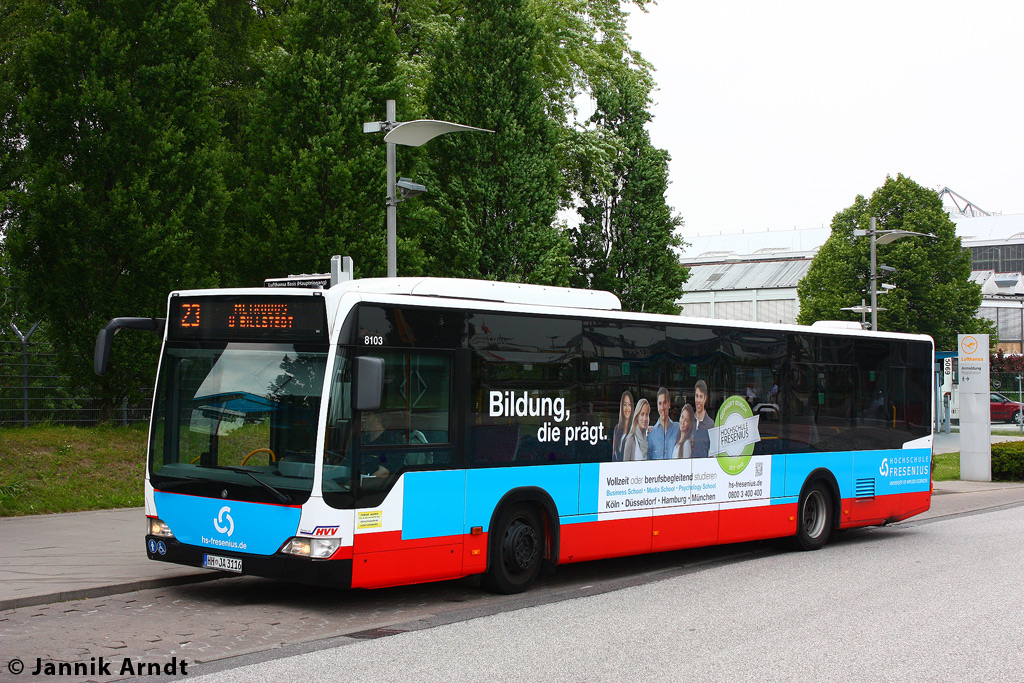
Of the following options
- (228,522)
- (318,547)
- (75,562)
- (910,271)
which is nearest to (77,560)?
(75,562)

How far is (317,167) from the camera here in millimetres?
19891

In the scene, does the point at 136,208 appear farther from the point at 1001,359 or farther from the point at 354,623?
the point at 1001,359

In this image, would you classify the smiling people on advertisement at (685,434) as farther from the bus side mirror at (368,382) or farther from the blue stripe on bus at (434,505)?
the bus side mirror at (368,382)

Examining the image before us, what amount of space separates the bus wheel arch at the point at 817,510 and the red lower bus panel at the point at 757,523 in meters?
0.25

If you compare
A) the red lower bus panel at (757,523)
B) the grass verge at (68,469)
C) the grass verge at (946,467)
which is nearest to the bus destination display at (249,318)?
the red lower bus panel at (757,523)

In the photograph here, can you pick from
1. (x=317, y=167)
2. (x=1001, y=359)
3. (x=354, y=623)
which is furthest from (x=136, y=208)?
(x=1001, y=359)

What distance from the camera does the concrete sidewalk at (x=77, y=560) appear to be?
9.59m

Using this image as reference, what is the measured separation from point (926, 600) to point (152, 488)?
286 inches

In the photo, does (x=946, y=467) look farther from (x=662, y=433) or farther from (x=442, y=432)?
(x=442, y=432)

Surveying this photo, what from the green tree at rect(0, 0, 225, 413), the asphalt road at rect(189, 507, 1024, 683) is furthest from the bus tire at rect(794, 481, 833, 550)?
the green tree at rect(0, 0, 225, 413)

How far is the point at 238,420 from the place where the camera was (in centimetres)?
922

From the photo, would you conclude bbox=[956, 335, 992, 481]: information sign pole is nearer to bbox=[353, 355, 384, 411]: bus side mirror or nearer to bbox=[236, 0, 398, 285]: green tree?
bbox=[236, 0, 398, 285]: green tree

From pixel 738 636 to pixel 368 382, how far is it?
3.52 m

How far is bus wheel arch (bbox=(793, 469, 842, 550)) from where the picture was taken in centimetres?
1412
